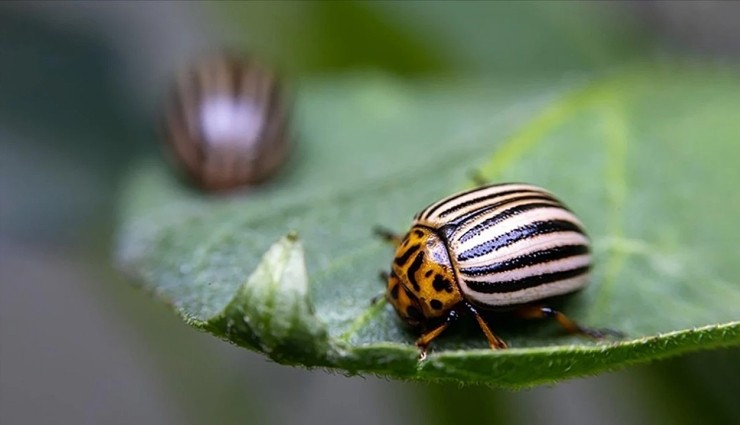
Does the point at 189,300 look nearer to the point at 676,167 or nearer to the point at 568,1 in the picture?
the point at 676,167

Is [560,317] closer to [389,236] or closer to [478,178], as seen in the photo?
[389,236]

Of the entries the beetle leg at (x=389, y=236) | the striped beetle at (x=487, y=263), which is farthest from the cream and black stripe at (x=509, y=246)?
the beetle leg at (x=389, y=236)

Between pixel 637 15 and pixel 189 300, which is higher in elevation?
pixel 637 15

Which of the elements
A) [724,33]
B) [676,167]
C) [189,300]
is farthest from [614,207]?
[724,33]

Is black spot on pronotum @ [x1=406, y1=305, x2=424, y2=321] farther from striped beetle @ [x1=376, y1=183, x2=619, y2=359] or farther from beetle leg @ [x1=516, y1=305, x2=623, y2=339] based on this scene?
beetle leg @ [x1=516, y1=305, x2=623, y2=339]

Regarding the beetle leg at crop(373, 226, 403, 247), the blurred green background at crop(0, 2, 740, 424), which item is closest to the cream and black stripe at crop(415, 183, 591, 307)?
the beetle leg at crop(373, 226, 403, 247)

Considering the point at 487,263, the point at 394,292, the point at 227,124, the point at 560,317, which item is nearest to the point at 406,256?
the point at 394,292
